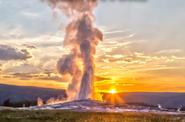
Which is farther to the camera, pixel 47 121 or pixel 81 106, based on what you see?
pixel 81 106

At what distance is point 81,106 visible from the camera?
19875 centimetres

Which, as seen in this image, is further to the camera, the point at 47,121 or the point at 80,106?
the point at 80,106

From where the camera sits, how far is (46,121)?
272 ft

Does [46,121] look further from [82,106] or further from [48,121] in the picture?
[82,106]

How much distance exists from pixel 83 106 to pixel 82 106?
1.63 ft

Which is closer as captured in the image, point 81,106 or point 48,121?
point 48,121

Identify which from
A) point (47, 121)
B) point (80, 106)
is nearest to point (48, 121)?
point (47, 121)

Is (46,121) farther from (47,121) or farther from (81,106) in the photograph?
(81,106)

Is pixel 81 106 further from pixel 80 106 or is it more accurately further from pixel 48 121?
pixel 48 121

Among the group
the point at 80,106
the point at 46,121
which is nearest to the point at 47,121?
the point at 46,121

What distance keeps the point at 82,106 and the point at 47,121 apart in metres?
117

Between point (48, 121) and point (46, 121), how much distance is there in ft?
1.96

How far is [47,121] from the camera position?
272 ft

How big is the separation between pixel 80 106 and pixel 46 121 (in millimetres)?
116188
